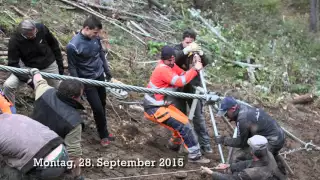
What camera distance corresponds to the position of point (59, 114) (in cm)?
391

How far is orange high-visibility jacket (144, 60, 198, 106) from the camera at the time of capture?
5.38 metres

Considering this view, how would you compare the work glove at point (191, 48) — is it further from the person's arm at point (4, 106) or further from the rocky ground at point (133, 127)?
the person's arm at point (4, 106)

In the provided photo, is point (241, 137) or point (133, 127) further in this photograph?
point (133, 127)

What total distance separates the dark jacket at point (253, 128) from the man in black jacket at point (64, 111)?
211 centimetres

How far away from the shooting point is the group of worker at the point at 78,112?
11.9 ft

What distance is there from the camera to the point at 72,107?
3955 millimetres

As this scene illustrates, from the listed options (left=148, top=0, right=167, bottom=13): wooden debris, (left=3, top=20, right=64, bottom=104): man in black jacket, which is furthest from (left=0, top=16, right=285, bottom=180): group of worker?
(left=148, top=0, right=167, bottom=13): wooden debris

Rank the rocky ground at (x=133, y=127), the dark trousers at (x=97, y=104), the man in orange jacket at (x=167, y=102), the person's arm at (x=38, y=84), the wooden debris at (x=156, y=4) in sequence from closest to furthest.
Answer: the person's arm at (x=38, y=84)
the dark trousers at (x=97, y=104)
the man in orange jacket at (x=167, y=102)
the rocky ground at (x=133, y=127)
the wooden debris at (x=156, y=4)

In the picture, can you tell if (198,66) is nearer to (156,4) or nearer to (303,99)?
(303,99)

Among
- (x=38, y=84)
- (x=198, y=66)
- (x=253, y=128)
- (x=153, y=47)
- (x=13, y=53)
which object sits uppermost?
(x=198, y=66)

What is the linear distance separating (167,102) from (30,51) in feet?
6.29

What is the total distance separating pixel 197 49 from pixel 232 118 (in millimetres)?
1132

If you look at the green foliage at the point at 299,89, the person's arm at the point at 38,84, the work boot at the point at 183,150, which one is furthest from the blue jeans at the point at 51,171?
the green foliage at the point at 299,89

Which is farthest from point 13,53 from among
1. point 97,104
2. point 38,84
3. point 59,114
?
point 59,114
